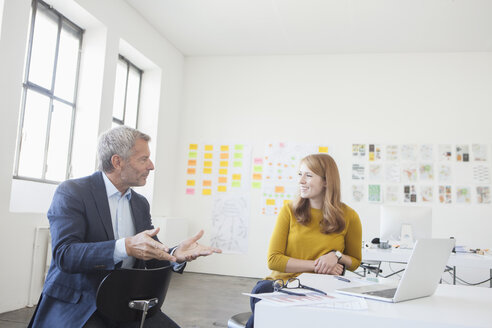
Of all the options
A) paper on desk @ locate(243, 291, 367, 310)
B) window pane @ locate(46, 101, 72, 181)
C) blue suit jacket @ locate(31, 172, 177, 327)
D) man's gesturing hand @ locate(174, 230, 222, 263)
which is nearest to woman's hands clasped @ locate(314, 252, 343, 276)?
man's gesturing hand @ locate(174, 230, 222, 263)

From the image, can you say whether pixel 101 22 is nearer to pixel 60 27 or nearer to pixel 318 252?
pixel 60 27

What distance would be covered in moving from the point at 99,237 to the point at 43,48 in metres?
3.28

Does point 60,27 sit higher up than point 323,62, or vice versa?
point 323,62

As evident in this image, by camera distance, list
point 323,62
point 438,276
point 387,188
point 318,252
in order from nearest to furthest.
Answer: point 438,276 < point 318,252 < point 387,188 < point 323,62

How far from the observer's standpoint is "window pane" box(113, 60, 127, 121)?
5.68 m

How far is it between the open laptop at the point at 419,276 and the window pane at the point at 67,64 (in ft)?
13.4

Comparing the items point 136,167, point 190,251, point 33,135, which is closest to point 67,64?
point 33,135

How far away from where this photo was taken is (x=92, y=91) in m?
4.82

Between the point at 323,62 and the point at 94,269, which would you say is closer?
the point at 94,269

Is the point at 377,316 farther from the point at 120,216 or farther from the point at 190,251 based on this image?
the point at 120,216

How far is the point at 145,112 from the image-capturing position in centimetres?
615

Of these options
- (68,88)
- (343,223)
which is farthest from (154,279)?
(68,88)

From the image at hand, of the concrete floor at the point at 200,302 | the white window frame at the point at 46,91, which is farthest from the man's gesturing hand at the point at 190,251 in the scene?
the white window frame at the point at 46,91

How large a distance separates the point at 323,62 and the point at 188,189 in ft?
8.92
